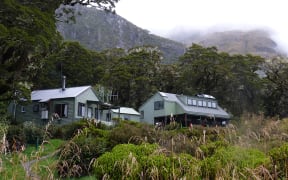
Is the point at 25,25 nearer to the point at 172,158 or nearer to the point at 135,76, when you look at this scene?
the point at 172,158

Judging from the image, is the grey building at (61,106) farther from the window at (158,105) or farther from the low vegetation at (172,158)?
the low vegetation at (172,158)

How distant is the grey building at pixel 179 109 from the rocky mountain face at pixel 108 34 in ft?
228

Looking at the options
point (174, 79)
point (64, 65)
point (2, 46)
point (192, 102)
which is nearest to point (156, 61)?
point (174, 79)

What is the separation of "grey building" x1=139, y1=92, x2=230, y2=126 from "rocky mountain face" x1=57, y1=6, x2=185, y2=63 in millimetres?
69415

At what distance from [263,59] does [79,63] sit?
26047mm

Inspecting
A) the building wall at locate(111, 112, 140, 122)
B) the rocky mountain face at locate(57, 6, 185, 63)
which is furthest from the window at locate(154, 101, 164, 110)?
the rocky mountain face at locate(57, 6, 185, 63)

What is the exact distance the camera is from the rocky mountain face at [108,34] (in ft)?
428

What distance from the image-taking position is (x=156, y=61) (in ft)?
191

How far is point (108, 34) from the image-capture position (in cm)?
14350

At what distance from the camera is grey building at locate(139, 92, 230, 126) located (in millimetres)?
49688

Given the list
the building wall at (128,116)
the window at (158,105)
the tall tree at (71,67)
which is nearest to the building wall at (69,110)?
the building wall at (128,116)

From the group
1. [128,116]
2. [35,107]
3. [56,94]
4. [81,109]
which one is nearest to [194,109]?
[128,116]

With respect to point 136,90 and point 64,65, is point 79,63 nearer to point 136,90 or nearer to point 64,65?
point 64,65

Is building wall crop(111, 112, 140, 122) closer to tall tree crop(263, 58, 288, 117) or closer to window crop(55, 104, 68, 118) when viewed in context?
window crop(55, 104, 68, 118)
